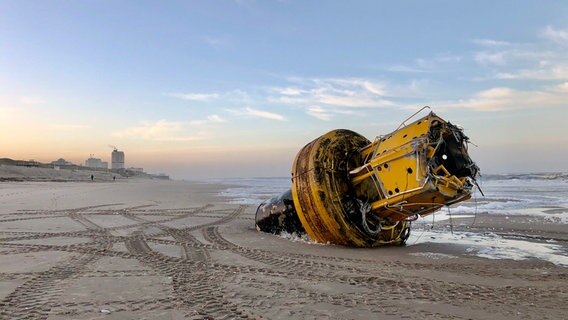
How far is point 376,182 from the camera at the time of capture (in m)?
7.07

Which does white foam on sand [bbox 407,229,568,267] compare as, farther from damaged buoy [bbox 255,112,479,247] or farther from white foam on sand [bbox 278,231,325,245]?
white foam on sand [bbox 278,231,325,245]

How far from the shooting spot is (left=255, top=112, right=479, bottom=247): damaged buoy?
246 inches

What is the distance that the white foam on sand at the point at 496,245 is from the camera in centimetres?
665

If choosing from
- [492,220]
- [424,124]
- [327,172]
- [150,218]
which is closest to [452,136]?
[424,124]

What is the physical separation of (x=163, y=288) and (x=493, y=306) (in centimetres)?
337

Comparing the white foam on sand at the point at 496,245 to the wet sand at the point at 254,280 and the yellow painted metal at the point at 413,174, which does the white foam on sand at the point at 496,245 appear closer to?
the wet sand at the point at 254,280

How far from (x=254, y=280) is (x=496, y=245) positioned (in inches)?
199

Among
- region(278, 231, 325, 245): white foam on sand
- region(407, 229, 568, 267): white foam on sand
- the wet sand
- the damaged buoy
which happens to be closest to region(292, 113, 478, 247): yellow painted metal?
the damaged buoy

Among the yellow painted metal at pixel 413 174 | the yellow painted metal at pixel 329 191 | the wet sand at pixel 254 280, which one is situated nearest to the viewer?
the wet sand at pixel 254 280

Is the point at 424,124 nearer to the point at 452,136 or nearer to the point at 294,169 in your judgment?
the point at 452,136

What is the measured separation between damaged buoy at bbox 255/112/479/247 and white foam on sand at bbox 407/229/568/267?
3.38 ft

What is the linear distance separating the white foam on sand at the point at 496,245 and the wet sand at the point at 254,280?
305mm

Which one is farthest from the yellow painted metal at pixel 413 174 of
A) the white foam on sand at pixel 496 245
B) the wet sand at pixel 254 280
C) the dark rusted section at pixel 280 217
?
the dark rusted section at pixel 280 217

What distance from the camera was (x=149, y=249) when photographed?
6938 mm
